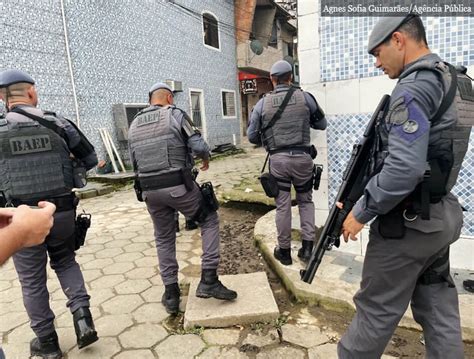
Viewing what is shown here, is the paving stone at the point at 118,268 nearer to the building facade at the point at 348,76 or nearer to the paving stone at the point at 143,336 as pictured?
the paving stone at the point at 143,336

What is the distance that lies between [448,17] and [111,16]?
8.57 metres

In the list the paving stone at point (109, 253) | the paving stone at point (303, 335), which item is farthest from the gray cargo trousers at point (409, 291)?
the paving stone at point (109, 253)

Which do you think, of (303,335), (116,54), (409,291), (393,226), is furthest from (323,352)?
(116,54)

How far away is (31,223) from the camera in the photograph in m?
1.07

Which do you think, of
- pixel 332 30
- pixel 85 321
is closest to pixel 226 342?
pixel 85 321

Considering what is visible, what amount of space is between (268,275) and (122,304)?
1.34 m

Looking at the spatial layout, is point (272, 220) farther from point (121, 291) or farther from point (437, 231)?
point (437, 231)

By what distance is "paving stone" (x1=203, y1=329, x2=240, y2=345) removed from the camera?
91.0 inches

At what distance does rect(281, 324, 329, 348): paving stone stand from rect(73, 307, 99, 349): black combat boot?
1.27 m

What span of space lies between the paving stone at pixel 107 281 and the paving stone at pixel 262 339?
1.55 meters

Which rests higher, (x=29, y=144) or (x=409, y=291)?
(x=29, y=144)

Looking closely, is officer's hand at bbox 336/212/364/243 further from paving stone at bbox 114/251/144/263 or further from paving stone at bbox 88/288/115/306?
paving stone at bbox 114/251/144/263

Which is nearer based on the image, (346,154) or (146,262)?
(346,154)

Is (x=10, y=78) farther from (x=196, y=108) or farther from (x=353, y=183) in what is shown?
(x=196, y=108)
